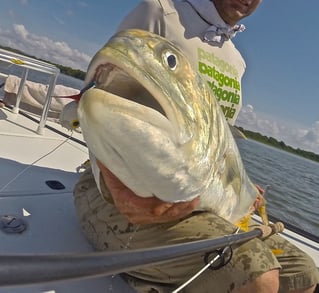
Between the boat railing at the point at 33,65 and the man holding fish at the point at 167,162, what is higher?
the man holding fish at the point at 167,162

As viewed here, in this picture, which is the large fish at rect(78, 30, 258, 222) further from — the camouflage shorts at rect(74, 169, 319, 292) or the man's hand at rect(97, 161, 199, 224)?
the camouflage shorts at rect(74, 169, 319, 292)

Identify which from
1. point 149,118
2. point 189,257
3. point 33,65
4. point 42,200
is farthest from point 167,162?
point 33,65

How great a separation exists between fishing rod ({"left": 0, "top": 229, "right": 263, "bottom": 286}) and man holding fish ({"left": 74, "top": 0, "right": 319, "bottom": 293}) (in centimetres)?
31

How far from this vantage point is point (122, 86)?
3.74 ft

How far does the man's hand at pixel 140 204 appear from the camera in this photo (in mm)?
1291

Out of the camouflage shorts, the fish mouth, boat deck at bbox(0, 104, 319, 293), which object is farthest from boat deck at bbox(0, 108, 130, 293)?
the fish mouth

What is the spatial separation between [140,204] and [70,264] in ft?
2.20

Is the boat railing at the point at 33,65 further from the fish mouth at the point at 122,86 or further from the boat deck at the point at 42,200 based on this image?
the fish mouth at the point at 122,86

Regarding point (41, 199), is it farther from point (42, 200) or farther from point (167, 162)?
point (167, 162)

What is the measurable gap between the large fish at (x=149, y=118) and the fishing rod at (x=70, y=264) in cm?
28

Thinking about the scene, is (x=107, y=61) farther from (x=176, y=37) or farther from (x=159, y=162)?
(x=176, y=37)

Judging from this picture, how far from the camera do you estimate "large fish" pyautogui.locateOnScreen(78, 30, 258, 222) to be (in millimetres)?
1055

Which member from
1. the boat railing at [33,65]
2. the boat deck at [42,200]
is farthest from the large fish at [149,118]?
the boat railing at [33,65]

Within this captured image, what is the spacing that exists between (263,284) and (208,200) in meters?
0.39
